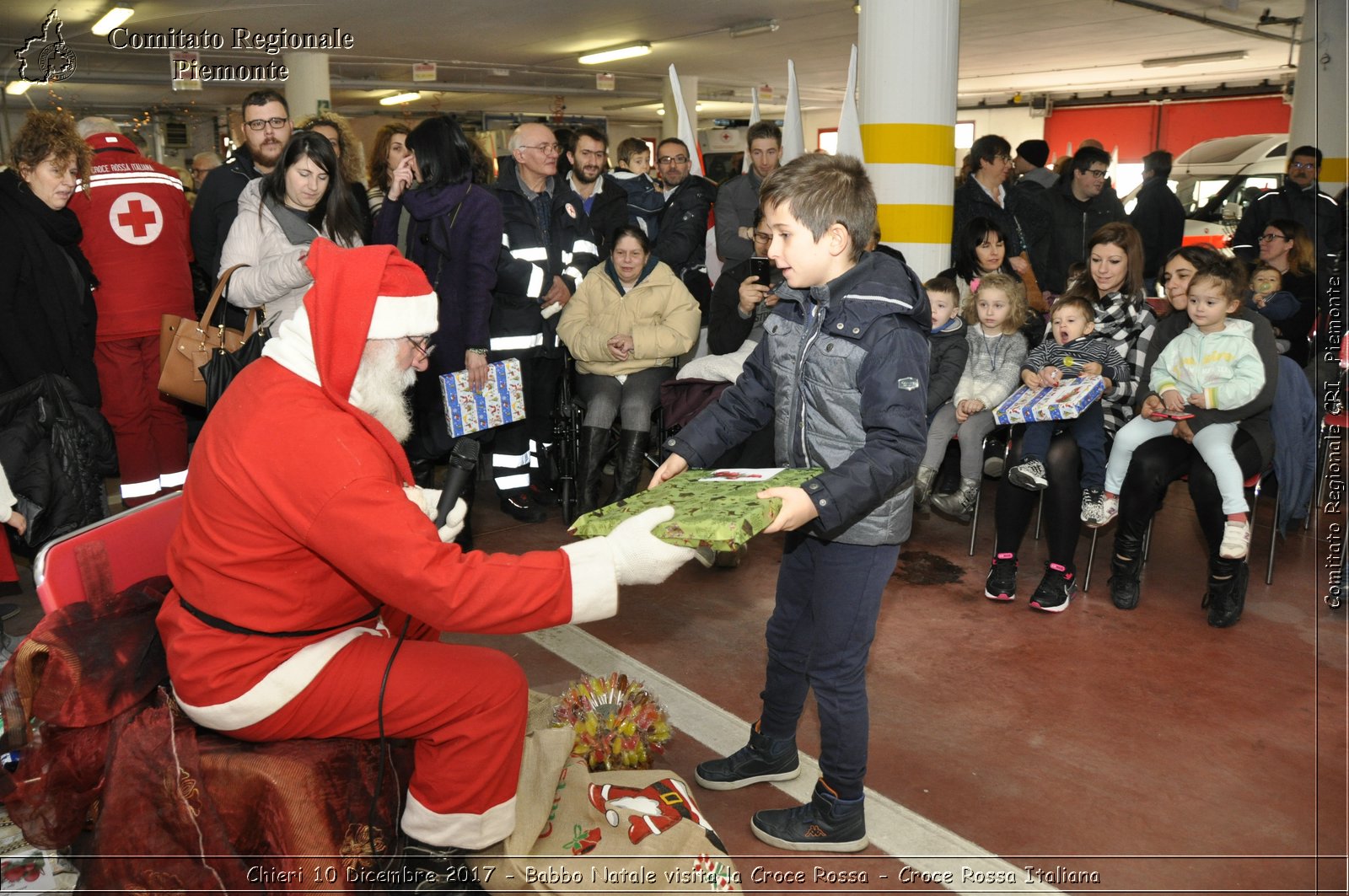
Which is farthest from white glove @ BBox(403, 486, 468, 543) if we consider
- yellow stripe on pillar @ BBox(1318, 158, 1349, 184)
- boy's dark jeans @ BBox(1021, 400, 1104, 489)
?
yellow stripe on pillar @ BBox(1318, 158, 1349, 184)

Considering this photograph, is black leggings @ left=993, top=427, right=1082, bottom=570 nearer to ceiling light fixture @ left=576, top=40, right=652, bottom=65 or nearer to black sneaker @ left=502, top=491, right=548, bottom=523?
black sneaker @ left=502, top=491, right=548, bottom=523

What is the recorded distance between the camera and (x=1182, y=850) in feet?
8.59

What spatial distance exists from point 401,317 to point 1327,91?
12.6m

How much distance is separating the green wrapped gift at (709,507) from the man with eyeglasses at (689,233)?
11.4 ft

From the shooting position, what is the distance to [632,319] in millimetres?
5316

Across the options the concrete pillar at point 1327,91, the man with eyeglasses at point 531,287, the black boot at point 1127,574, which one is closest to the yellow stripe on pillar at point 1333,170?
the concrete pillar at point 1327,91

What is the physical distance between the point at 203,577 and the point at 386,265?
0.74 m

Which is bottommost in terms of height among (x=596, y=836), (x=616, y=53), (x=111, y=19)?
(x=596, y=836)

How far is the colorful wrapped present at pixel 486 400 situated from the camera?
4777 millimetres

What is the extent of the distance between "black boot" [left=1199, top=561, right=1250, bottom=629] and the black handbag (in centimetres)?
388

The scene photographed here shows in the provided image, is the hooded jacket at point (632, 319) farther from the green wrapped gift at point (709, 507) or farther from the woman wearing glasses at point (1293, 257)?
the woman wearing glasses at point (1293, 257)

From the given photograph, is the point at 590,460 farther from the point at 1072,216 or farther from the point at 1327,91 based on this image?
the point at 1327,91

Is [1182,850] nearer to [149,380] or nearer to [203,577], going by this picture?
[203,577]

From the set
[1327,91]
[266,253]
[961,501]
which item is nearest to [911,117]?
[961,501]
